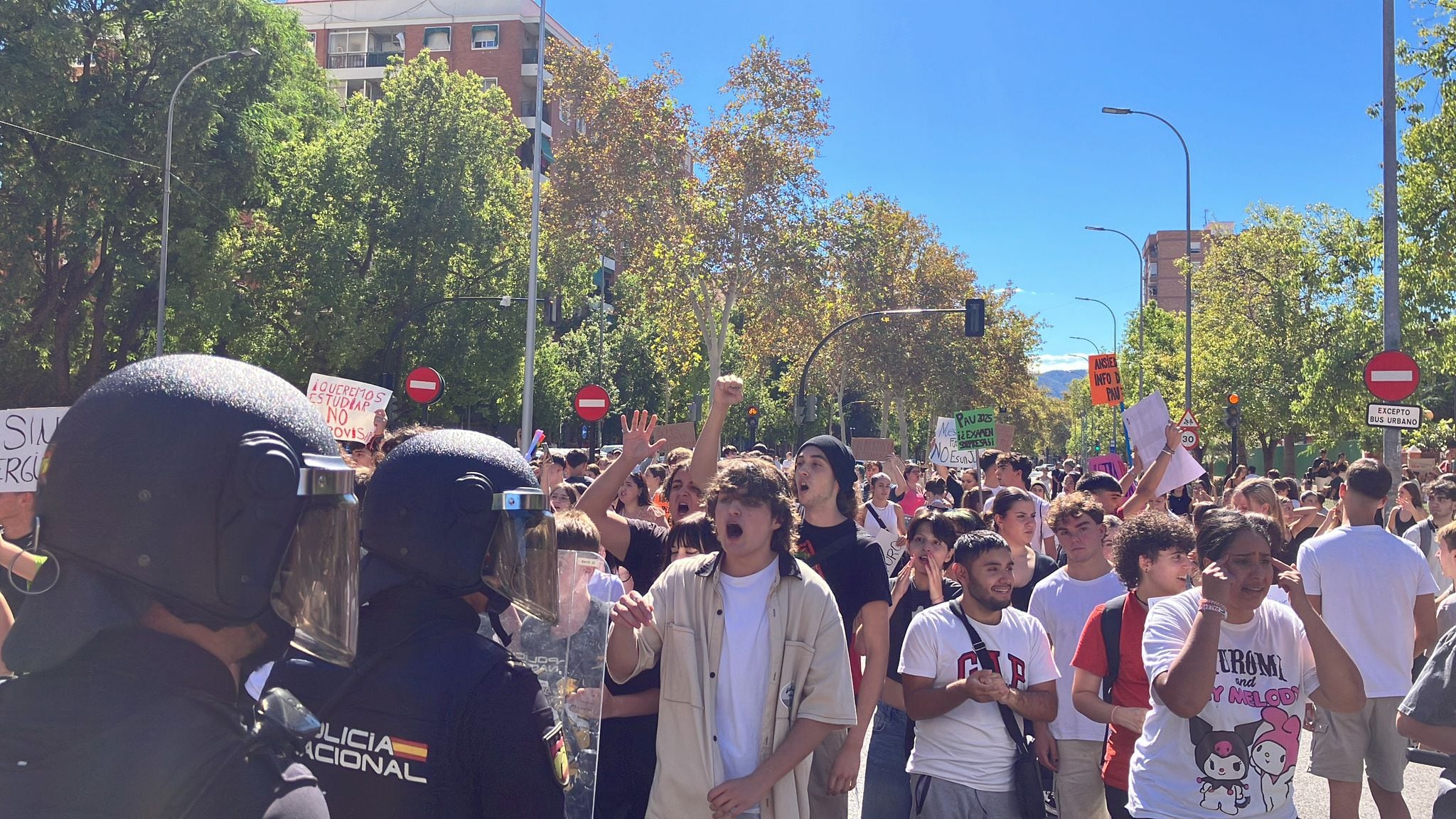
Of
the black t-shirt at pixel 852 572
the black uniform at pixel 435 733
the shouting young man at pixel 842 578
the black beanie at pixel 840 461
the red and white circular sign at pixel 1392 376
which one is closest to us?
the black uniform at pixel 435 733

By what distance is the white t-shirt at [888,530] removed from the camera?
8.64m

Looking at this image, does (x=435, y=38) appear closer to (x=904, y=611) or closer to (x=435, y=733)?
(x=904, y=611)

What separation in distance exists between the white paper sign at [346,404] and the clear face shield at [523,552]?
35.4 ft

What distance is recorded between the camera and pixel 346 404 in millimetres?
13016

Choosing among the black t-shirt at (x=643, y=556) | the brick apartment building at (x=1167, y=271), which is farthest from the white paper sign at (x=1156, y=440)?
the brick apartment building at (x=1167, y=271)

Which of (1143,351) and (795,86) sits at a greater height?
(795,86)

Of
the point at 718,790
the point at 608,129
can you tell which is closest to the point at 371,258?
the point at 608,129

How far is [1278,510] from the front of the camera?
305 inches

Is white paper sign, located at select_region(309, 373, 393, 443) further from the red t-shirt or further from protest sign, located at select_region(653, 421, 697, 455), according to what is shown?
the red t-shirt

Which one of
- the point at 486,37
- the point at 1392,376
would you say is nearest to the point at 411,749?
the point at 1392,376

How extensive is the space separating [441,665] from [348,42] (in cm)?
6555

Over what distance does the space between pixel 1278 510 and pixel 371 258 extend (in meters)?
31.6

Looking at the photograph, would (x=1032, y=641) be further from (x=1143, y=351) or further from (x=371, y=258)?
(x=1143, y=351)

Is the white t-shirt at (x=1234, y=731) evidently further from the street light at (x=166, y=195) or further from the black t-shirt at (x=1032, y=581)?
the street light at (x=166, y=195)
